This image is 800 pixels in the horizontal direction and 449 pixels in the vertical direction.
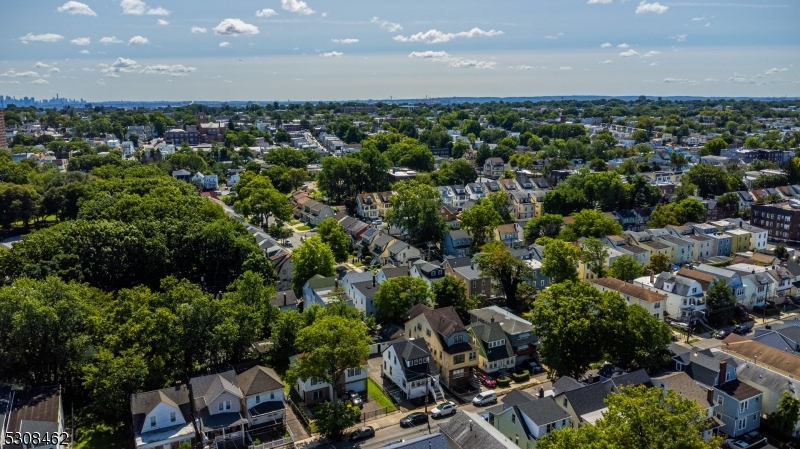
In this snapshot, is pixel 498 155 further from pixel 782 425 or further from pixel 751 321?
pixel 782 425

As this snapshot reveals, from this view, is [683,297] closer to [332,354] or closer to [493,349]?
[493,349]

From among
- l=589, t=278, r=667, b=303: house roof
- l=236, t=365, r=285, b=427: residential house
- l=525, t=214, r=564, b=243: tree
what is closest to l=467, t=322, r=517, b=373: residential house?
l=236, t=365, r=285, b=427: residential house

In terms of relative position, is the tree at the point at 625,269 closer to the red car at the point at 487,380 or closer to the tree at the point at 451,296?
the tree at the point at 451,296

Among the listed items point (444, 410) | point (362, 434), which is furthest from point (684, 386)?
point (362, 434)

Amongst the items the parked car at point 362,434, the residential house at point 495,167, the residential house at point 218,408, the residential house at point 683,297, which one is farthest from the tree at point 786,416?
the residential house at point 495,167

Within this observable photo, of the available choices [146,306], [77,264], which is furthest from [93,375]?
[77,264]

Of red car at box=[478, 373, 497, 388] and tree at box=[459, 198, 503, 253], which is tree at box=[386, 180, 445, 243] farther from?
red car at box=[478, 373, 497, 388]
